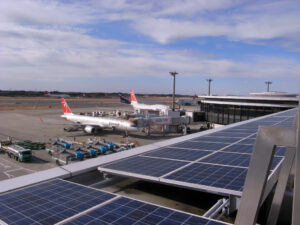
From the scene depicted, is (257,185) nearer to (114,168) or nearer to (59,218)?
(59,218)

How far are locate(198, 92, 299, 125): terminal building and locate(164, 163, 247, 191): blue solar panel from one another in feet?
138

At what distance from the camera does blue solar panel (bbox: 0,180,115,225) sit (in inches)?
276

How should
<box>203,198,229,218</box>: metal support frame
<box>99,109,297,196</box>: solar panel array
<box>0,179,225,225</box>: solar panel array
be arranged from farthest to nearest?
<box>99,109,297,196</box>: solar panel array → <box>203,198,229,218</box>: metal support frame → <box>0,179,225,225</box>: solar panel array

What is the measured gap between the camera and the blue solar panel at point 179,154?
13.4 meters

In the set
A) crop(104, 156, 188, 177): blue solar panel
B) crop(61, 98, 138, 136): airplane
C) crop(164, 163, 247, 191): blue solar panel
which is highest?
crop(164, 163, 247, 191): blue solar panel

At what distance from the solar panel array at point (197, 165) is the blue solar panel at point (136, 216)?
2.33 meters

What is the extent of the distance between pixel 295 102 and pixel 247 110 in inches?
347

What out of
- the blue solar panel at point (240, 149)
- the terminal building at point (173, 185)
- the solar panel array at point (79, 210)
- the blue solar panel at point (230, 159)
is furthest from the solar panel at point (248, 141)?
the solar panel array at point (79, 210)

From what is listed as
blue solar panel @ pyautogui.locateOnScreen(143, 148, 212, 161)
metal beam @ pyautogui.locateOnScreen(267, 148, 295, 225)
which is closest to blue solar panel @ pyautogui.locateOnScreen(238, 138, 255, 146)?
blue solar panel @ pyautogui.locateOnScreen(143, 148, 212, 161)

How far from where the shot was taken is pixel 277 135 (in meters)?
4.47

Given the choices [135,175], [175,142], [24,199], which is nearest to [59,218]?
[24,199]

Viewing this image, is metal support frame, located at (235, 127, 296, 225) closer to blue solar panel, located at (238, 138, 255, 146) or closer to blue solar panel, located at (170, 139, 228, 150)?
blue solar panel, located at (170, 139, 228, 150)

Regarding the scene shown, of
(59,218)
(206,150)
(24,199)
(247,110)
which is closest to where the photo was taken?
(59,218)

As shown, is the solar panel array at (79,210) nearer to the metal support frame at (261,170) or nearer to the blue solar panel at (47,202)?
the blue solar panel at (47,202)
